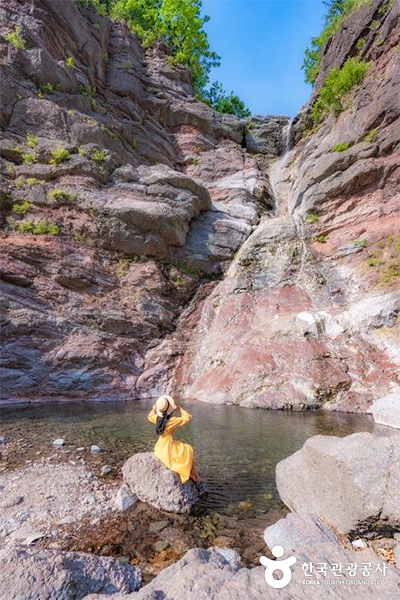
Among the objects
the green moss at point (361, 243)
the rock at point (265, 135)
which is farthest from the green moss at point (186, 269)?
the rock at point (265, 135)

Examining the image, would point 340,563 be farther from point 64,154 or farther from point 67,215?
point 64,154

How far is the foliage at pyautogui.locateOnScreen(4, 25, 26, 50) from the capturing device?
80.7 ft

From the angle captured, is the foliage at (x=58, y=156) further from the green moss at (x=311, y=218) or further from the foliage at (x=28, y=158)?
the green moss at (x=311, y=218)

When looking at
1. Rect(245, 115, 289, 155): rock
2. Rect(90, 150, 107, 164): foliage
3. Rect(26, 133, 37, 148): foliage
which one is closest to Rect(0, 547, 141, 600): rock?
Rect(90, 150, 107, 164): foliage

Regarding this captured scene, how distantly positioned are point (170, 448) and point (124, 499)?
3.45 feet

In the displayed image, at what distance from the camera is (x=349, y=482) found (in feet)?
15.9

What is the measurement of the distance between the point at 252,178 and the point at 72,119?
16.1 m

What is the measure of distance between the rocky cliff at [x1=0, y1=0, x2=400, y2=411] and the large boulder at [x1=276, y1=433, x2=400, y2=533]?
28.7ft

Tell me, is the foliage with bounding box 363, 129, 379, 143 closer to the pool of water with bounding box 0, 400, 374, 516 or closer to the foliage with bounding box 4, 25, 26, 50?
the pool of water with bounding box 0, 400, 374, 516

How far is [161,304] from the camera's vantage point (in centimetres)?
2097

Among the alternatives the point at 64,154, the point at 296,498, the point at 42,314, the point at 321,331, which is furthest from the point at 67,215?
the point at 296,498

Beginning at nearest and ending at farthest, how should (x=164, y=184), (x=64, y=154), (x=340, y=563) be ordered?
(x=340, y=563), (x=64, y=154), (x=164, y=184)

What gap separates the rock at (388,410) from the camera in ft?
37.6

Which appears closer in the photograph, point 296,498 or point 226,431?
point 296,498
